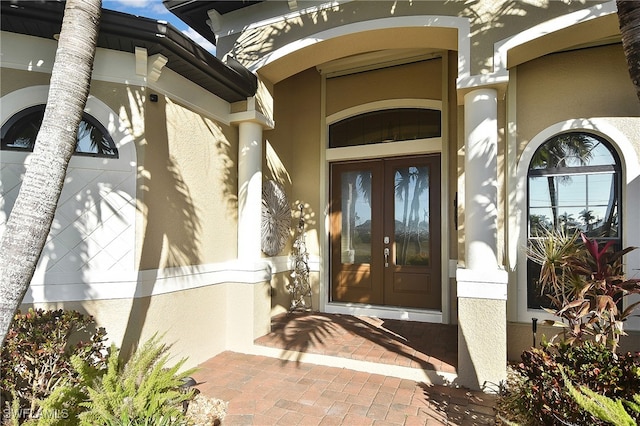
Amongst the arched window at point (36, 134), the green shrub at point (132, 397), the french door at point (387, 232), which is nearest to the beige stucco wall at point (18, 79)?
the arched window at point (36, 134)

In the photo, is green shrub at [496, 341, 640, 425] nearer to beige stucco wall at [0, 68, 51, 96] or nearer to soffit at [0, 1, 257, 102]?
soffit at [0, 1, 257, 102]

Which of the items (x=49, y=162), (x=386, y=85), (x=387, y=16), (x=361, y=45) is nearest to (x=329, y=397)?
(x=49, y=162)

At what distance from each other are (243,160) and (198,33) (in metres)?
2.76

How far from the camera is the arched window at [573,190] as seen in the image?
451 cm

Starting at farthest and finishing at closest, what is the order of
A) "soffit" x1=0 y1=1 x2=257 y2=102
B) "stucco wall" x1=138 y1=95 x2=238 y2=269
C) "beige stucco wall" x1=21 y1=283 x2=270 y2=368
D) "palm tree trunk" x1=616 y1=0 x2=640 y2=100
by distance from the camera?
"stucco wall" x1=138 y1=95 x2=238 y2=269, "beige stucco wall" x1=21 y1=283 x2=270 y2=368, "soffit" x1=0 y1=1 x2=257 y2=102, "palm tree trunk" x1=616 y1=0 x2=640 y2=100

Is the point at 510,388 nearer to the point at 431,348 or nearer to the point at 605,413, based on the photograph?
the point at 431,348

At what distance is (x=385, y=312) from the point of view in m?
6.18

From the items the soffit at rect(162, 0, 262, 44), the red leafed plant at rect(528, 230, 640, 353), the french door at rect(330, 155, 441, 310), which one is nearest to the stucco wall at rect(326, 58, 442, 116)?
the french door at rect(330, 155, 441, 310)

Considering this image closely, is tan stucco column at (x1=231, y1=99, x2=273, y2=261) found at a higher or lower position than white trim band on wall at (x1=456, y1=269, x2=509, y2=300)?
higher

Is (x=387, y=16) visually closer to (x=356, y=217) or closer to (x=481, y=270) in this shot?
(x=481, y=270)

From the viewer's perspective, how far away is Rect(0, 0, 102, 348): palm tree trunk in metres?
2.19

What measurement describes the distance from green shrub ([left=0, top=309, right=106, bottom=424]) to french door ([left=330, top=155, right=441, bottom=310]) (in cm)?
435

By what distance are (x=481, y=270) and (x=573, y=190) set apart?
78.8 inches

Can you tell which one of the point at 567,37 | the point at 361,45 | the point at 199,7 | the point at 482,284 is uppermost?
the point at 199,7
